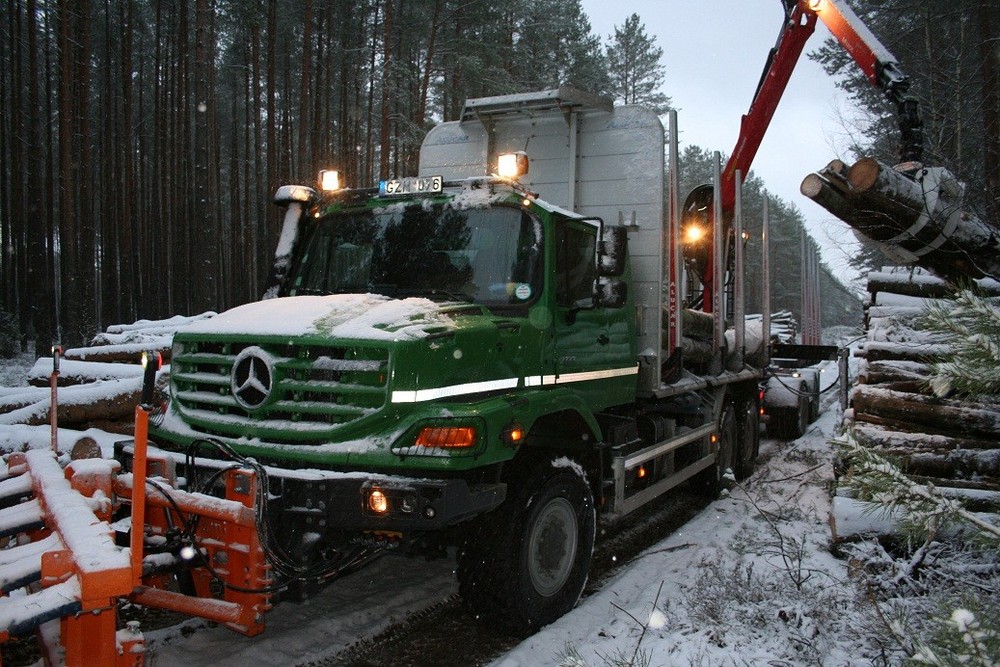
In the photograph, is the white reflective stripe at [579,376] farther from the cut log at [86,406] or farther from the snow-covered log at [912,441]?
the cut log at [86,406]

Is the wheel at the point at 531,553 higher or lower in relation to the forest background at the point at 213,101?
lower

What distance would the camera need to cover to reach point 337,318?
4.37 meters

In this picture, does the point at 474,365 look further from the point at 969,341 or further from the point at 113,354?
the point at 113,354

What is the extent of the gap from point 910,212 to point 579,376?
2566 millimetres

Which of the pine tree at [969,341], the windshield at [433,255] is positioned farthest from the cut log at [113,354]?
the pine tree at [969,341]

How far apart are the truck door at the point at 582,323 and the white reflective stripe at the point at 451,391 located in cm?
72

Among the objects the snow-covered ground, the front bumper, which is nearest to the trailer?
the front bumper

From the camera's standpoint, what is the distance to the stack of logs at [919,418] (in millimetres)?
4797

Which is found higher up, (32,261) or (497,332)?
(32,261)

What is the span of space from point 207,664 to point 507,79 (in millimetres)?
25186

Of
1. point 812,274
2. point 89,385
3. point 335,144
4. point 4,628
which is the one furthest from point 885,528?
point 335,144

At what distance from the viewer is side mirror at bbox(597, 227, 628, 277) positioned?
5.20 meters

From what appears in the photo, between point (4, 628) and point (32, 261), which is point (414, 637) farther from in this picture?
point (32, 261)

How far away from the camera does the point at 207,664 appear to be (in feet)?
13.4
